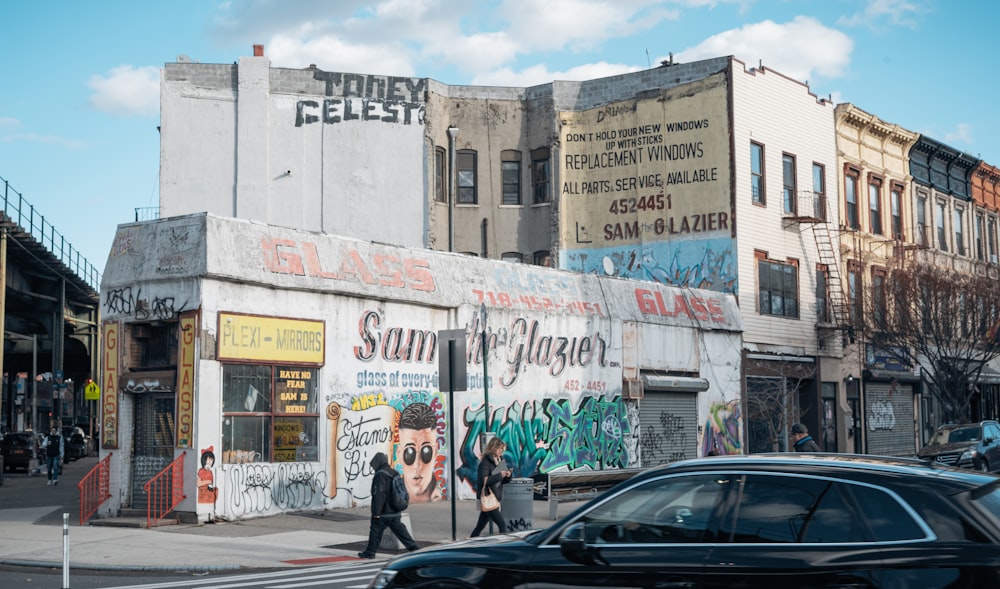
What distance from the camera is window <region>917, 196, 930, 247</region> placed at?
43781mm

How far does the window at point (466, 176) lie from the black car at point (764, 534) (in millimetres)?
31765

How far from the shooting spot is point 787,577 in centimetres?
620

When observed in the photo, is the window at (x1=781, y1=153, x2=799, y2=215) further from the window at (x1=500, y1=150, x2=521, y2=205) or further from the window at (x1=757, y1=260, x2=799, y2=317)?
the window at (x1=500, y1=150, x2=521, y2=205)

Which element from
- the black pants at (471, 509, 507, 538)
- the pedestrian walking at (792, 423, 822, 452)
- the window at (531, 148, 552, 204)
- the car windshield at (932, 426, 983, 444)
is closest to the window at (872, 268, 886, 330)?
the car windshield at (932, 426, 983, 444)

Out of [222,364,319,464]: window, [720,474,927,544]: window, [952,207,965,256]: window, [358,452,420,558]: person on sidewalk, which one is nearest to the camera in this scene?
[720,474,927,544]: window

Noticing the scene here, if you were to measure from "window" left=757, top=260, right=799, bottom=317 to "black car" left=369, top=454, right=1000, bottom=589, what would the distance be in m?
29.3

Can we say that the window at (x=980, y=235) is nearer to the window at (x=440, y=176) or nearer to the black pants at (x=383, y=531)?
the window at (x=440, y=176)

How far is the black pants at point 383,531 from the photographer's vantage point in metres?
15.2

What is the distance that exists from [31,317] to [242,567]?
41.7 m

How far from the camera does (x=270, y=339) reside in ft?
67.8

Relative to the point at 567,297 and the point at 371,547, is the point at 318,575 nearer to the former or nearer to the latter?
the point at 371,547

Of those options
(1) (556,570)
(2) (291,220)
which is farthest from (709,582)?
(2) (291,220)

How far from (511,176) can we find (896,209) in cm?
1529

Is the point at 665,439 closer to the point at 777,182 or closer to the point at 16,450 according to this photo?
the point at 777,182
